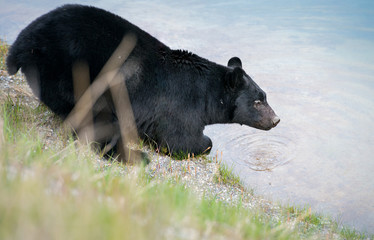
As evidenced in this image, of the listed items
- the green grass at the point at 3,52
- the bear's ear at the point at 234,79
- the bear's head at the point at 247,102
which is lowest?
the green grass at the point at 3,52

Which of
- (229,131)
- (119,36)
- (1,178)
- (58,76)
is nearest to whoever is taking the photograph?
(1,178)

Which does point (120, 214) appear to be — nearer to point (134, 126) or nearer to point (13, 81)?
point (134, 126)

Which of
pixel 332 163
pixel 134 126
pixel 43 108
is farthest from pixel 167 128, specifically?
pixel 332 163

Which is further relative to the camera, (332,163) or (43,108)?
(332,163)

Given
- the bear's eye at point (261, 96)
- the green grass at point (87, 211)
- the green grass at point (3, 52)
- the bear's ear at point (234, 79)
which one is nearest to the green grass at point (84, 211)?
the green grass at point (87, 211)

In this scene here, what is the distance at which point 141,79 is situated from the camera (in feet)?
16.8

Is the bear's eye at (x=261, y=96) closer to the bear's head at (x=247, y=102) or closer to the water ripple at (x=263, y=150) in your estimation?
the bear's head at (x=247, y=102)

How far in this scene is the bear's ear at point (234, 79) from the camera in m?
5.35

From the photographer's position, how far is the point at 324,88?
903cm

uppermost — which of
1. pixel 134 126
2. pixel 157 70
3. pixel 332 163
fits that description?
pixel 157 70

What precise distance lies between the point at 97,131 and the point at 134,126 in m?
0.55

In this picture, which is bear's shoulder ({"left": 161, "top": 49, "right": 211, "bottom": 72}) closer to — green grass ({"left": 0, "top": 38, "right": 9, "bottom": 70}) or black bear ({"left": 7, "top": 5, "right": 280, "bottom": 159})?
black bear ({"left": 7, "top": 5, "right": 280, "bottom": 159})

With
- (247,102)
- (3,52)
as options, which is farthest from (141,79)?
(3,52)

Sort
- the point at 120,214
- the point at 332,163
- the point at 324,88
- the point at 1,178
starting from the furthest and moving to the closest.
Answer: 1. the point at 324,88
2. the point at 332,163
3. the point at 1,178
4. the point at 120,214
